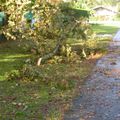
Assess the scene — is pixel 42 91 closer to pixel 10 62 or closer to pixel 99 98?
pixel 99 98

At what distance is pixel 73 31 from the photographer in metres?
17.7

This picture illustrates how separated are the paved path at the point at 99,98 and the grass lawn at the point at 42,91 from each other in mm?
287

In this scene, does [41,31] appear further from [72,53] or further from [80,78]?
[80,78]

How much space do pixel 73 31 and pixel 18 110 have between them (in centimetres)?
899

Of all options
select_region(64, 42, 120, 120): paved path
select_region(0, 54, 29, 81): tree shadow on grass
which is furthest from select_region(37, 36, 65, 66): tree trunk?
select_region(64, 42, 120, 120): paved path

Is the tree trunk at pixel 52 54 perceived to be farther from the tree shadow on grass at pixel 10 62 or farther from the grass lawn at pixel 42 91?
the tree shadow on grass at pixel 10 62

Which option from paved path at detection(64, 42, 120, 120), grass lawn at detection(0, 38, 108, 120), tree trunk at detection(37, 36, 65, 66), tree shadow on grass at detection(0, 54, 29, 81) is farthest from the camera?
tree trunk at detection(37, 36, 65, 66)

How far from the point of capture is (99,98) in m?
10.4

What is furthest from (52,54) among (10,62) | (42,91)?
(42,91)

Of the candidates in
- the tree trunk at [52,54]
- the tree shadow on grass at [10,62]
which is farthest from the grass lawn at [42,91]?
the tree trunk at [52,54]

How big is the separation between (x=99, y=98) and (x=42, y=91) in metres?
1.71

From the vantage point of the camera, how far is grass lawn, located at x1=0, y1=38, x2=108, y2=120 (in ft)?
29.5

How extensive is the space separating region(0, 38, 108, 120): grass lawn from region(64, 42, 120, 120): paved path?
0.29 m

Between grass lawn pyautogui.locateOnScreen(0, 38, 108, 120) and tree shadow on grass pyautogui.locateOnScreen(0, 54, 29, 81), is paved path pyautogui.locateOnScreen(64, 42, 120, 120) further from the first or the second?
tree shadow on grass pyautogui.locateOnScreen(0, 54, 29, 81)
